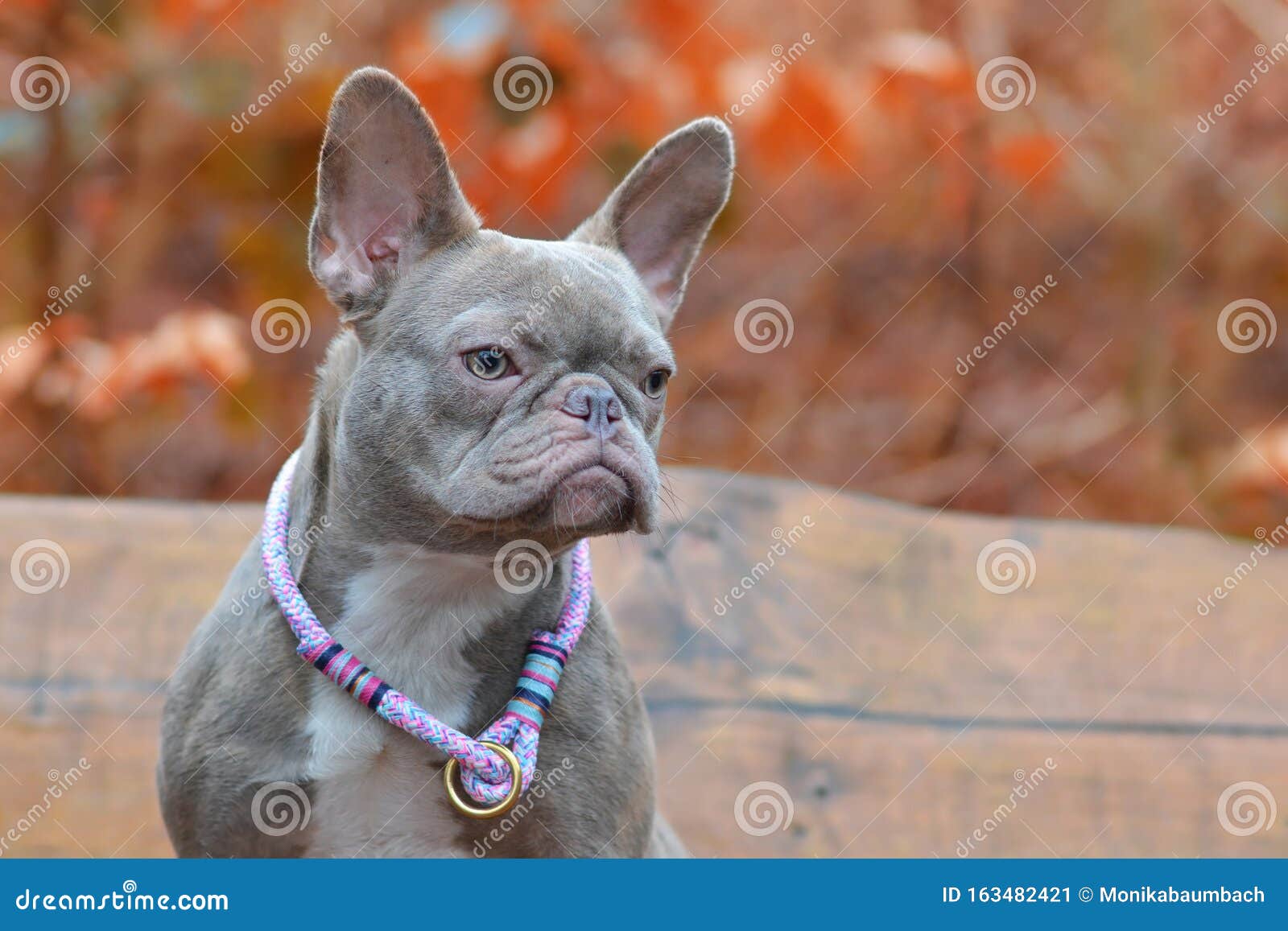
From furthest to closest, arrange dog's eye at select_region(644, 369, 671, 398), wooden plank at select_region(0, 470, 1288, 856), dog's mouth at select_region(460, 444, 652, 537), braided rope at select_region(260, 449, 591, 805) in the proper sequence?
wooden plank at select_region(0, 470, 1288, 856) → dog's eye at select_region(644, 369, 671, 398) → braided rope at select_region(260, 449, 591, 805) → dog's mouth at select_region(460, 444, 652, 537)

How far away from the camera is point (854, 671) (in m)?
4.36

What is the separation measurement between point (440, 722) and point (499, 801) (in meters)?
0.20

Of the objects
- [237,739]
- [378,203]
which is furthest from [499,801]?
[378,203]

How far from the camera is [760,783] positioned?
13.3 ft

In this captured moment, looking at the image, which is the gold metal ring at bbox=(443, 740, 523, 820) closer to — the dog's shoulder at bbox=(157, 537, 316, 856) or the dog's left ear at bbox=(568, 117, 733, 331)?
the dog's shoulder at bbox=(157, 537, 316, 856)

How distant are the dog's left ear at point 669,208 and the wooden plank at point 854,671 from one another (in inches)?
53.6

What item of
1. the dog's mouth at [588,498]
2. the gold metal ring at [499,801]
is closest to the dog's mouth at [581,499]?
the dog's mouth at [588,498]

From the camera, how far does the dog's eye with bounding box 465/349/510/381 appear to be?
272 centimetres

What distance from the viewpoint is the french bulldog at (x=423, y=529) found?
2713mm

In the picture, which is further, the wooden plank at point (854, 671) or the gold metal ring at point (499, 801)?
the wooden plank at point (854, 671)

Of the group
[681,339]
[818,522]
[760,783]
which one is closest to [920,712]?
[760,783]

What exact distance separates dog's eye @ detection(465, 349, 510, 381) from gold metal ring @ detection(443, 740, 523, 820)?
72 centimetres

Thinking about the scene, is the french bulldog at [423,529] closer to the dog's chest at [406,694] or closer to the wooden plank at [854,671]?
the dog's chest at [406,694]

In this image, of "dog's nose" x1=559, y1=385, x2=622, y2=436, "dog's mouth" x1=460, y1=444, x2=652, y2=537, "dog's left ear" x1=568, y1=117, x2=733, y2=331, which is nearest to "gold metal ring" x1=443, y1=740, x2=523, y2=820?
"dog's mouth" x1=460, y1=444, x2=652, y2=537
